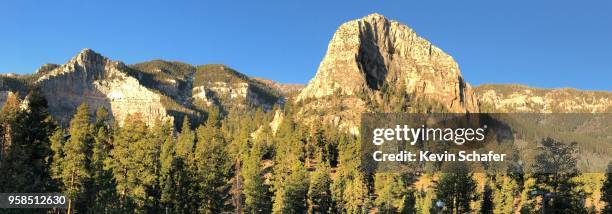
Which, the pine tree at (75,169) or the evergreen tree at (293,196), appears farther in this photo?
the evergreen tree at (293,196)

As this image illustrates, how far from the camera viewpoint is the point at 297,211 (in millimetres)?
86625

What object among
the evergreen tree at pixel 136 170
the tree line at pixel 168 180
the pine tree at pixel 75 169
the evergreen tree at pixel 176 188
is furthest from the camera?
the evergreen tree at pixel 176 188

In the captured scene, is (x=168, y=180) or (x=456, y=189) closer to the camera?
(x=168, y=180)

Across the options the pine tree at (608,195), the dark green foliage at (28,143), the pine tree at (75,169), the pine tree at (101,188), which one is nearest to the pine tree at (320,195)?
the pine tree at (101,188)

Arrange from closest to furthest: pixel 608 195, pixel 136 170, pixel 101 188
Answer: pixel 101 188, pixel 136 170, pixel 608 195

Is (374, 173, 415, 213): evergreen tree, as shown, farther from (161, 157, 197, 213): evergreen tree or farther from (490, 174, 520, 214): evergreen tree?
(161, 157, 197, 213): evergreen tree

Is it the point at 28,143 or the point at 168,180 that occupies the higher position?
the point at 28,143

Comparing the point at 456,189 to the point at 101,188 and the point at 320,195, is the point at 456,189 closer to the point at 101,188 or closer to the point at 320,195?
the point at 320,195

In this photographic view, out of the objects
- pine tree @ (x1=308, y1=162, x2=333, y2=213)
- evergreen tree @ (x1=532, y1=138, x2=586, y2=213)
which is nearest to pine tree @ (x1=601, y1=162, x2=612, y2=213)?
evergreen tree @ (x1=532, y1=138, x2=586, y2=213)

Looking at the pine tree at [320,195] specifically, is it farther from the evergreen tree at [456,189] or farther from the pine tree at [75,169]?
the pine tree at [75,169]

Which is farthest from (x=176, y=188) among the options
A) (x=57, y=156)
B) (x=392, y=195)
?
(x=392, y=195)

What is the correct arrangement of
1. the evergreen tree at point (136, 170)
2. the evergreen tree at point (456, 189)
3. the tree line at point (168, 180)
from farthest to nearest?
the evergreen tree at point (456, 189)
the evergreen tree at point (136, 170)
the tree line at point (168, 180)

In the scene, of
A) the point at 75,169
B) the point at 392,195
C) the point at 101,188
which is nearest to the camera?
the point at 75,169

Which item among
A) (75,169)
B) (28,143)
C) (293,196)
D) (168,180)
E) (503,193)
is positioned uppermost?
(28,143)
